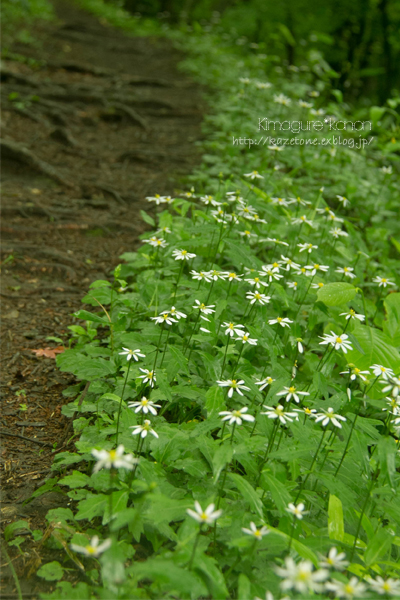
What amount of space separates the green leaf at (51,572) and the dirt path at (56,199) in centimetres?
5

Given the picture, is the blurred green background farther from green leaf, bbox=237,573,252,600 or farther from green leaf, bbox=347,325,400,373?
green leaf, bbox=237,573,252,600

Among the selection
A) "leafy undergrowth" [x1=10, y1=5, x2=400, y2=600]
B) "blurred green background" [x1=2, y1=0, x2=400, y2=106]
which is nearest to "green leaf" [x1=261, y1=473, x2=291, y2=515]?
"leafy undergrowth" [x1=10, y1=5, x2=400, y2=600]

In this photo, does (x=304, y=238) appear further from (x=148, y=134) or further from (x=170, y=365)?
(x=148, y=134)

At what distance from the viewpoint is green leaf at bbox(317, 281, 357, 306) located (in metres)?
2.43

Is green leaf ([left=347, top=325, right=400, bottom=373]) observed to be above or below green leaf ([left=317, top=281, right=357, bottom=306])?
below

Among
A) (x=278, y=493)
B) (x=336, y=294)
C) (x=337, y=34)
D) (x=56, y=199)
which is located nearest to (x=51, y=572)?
(x=278, y=493)

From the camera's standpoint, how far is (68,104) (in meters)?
7.47

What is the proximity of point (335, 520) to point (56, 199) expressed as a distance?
4.19m

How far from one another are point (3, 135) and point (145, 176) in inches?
76.0

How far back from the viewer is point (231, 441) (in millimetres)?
1726

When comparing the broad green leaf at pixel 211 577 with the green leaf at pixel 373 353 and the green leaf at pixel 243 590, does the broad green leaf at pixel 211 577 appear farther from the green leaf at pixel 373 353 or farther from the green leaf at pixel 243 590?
the green leaf at pixel 373 353

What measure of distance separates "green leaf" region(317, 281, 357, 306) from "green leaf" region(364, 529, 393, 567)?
1132 millimetres

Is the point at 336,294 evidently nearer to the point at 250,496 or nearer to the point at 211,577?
the point at 250,496

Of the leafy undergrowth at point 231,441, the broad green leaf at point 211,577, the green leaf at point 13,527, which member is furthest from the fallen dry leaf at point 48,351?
the broad green leaf at point 211,577
